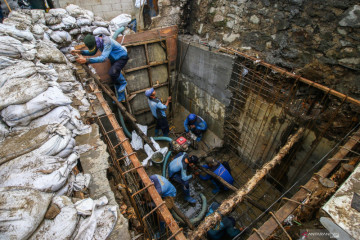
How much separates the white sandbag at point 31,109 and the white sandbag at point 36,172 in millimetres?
944

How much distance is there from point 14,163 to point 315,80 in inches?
211

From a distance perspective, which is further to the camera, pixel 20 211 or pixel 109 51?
pixel 109 51

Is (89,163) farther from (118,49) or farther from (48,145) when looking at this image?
(118,49)

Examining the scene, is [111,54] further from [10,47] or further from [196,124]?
[196,124]

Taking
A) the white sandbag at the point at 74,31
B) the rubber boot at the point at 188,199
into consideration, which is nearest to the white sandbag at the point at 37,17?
the white sandbag at the point at 74,31

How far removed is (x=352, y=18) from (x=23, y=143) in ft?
18.4

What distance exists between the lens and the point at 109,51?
5164 millimetres

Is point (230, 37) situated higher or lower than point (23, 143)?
higher

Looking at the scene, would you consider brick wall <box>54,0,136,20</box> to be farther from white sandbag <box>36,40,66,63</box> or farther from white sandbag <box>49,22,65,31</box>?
white sandbag <box>36,40,66,63</box>

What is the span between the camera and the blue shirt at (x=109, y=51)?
499 centimetres

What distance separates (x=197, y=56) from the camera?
6.35 metres

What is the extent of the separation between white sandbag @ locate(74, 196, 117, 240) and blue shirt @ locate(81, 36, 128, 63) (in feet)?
13.0

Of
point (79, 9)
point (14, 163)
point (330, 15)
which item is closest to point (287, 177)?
point (330, 15)

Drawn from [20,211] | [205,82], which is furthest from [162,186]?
[205,82]
